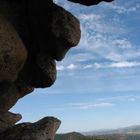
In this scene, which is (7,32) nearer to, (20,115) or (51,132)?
(51,132)

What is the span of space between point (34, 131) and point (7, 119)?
653 centimetres

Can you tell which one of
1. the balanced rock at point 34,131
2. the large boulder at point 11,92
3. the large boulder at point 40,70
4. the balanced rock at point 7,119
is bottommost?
the balanced rock at point 34,131

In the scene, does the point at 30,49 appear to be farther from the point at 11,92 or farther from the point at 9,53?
the point at 9,53

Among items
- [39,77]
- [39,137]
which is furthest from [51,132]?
[39,77]

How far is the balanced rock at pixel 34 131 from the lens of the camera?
29381 mm

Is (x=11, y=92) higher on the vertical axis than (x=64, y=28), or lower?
lower

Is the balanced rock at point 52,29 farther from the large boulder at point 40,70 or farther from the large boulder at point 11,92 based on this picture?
the large boulder at point 11,92

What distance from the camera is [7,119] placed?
35312 mm

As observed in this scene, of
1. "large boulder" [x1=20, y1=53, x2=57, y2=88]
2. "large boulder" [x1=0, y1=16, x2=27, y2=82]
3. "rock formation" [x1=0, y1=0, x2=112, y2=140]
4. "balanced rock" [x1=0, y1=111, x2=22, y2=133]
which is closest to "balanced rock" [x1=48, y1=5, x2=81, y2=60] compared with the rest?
"rock formation" [x1=0, y1=0, x2=112, y2=140]

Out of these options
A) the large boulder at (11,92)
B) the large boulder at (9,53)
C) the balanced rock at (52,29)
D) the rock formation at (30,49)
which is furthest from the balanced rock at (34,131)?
the balanced rock at (52,29)

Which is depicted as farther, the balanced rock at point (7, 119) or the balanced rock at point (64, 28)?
the balanced rock at point (7, 119)

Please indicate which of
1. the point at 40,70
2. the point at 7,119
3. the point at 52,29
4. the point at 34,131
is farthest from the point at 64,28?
the point at 7,119

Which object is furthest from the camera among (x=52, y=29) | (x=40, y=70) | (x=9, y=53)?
(x=40, y=70)

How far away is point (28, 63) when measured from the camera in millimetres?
34812
